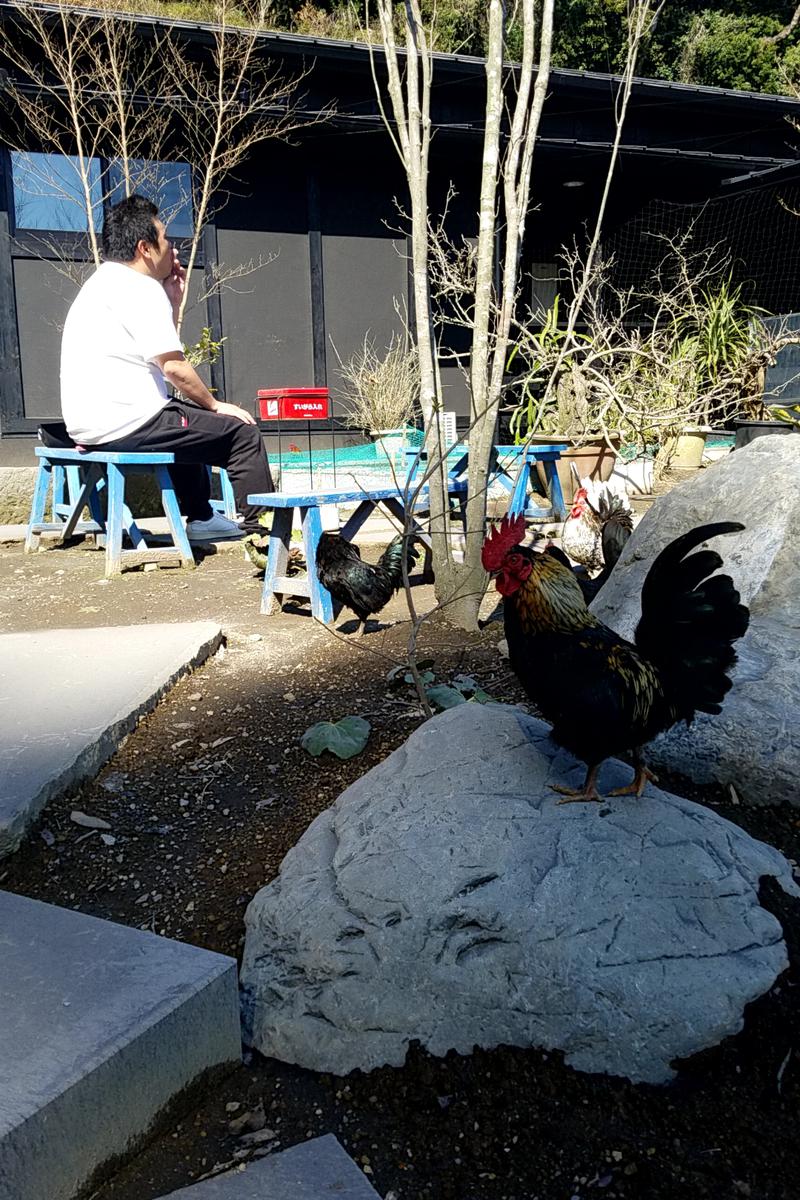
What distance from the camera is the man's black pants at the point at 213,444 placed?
5.58m

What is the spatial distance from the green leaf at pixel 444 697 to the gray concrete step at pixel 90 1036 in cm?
154

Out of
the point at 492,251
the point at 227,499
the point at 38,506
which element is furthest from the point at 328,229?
the point at 492,251

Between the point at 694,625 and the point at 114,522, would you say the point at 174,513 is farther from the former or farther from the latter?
the point at 694,625

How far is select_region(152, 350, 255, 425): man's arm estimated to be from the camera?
556cm

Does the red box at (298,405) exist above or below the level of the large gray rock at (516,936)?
above

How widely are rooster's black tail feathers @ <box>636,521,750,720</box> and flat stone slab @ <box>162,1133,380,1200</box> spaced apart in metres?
1.25

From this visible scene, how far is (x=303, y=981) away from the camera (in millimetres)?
2059

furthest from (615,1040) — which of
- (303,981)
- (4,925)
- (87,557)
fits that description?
(87,557)

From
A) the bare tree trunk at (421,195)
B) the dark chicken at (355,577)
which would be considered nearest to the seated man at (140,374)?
the dark chicken at (355,577)

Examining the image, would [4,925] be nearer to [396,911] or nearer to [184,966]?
[184,966]

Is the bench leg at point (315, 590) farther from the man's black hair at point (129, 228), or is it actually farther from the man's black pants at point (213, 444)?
the man's black hair at point (129, 228)

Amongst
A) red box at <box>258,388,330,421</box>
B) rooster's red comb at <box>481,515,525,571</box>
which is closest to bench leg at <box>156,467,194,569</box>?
red box at <box>258,388,330,421</box>

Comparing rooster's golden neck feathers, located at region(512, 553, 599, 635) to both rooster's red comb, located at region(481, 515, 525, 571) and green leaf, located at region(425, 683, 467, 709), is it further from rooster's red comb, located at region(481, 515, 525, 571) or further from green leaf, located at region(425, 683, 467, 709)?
green leaf, located at region(425, 683, 467, 709)

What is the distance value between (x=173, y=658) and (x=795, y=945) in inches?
104
